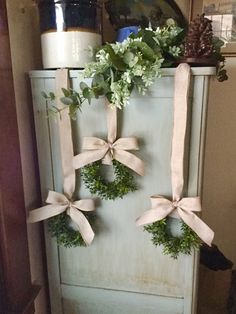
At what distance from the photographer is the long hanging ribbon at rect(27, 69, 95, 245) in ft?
2.93

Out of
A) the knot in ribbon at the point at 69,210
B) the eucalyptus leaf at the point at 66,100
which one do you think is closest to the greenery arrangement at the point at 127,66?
the eucalyptus leaf at the point at 66,100

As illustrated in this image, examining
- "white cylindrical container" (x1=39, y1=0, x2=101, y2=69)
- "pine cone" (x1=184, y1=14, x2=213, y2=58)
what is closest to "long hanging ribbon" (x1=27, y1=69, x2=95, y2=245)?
"white cylindrical container" (x1=39, y1=0, x2=101, y2=69)

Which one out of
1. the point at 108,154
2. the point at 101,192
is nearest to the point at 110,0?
the point at 108,154

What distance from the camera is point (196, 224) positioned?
2.82ft

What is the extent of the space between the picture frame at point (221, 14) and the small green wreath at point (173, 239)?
2.55 ft

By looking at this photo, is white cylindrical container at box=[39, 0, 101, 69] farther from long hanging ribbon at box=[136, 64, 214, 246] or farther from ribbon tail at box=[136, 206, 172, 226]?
ribbon tail at box=[136, 206, 172, 226]

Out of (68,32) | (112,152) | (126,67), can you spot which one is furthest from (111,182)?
(68,32)

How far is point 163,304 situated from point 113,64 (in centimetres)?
76

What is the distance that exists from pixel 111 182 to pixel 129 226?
0.16 metres

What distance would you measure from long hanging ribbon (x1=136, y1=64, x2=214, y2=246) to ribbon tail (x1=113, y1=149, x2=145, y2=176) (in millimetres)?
90

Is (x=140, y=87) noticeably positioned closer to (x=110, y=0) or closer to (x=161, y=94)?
(x=161, y=94)

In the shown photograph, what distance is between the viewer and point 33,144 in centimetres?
100

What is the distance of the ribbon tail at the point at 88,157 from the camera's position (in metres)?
0.86

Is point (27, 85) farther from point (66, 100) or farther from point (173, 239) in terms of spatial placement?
point (173, 239)
